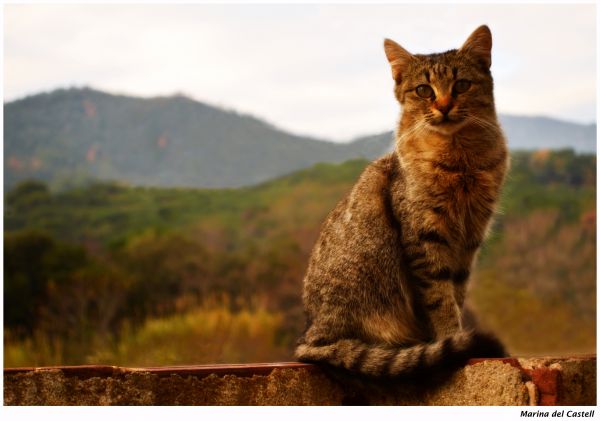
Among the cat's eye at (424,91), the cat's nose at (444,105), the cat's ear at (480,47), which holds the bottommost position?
the cat's nose at (444,105)

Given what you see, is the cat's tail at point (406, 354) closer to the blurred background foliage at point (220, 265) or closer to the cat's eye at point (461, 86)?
the cat's eye at point (461, 86)

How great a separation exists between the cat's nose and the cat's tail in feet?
3.04

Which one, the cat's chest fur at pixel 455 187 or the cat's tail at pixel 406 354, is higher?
the cat's chest fur at pixel 455 187

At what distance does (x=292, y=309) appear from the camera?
10.2 m

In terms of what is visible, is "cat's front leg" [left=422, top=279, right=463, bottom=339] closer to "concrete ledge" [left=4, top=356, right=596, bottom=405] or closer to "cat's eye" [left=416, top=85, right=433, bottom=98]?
"concrete ledge" [left=4, top=356, right=596, bottom=405]

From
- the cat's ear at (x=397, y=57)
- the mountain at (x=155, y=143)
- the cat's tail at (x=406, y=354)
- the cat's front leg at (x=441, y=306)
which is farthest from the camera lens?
the mountain at (x=155, y=143)

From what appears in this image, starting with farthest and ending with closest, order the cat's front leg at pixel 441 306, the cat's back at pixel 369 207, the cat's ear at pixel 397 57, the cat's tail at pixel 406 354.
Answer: the cat's ear at pixel 397 57
the cat's back at pixel 369 207
the cat's front leg at pixel 441 306
the cat's tail at pixel 406 354

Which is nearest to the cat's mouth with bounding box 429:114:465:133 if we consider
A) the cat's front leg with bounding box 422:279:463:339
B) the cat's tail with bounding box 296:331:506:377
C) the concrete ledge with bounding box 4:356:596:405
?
the cat's front leg with bounding box 422:279:463:339

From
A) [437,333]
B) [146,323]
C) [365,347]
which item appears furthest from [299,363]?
[146,323]

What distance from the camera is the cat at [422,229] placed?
2.91 meters

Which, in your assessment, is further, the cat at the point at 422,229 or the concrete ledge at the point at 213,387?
the cat at the point at 422,229

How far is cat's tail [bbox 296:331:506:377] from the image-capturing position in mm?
2508

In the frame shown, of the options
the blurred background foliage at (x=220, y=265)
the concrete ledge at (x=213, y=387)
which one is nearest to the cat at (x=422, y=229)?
the concrete ledge at (x=213, y=387)
